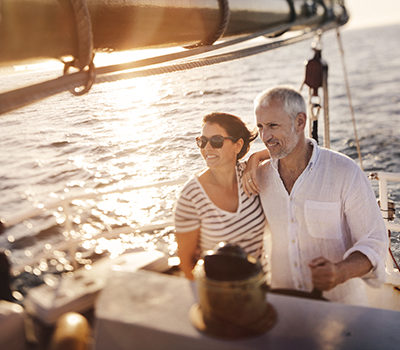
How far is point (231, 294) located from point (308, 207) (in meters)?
1.17

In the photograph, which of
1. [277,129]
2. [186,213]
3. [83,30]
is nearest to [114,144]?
[186,213]

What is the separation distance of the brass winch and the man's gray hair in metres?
1.18

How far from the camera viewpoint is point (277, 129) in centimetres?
205

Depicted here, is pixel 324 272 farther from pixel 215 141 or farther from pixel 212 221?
pixel 215 141

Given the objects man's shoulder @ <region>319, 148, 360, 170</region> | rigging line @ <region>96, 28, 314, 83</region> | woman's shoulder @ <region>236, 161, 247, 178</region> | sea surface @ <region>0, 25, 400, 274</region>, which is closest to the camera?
rigging line @ <region>96, 28, 314, 83</region>

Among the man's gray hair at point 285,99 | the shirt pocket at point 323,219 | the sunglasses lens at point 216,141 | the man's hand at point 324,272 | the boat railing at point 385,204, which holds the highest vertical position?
the man's gray hair at point 285,99

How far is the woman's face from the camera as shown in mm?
2162

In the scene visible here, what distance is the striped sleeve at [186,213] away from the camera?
208 centimetres

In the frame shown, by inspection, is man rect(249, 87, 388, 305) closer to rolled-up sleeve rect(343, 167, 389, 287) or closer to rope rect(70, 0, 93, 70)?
rolled-up sleeve rect(343, 167, 389, 287)

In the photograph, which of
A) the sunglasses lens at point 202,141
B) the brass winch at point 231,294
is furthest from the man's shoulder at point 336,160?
the brass winch at point 231,294

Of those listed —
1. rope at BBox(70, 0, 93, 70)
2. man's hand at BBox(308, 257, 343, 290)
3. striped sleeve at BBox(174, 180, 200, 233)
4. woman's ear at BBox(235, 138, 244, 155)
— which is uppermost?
rope at BBox(70, 0, 93, 70)

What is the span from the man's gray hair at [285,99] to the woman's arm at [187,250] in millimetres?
698

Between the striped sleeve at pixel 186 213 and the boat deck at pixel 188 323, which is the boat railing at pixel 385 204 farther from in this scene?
the boat deck at pixel 188 323

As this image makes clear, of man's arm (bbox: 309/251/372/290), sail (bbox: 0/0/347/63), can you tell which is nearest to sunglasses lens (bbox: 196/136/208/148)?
sail (bbox: 0/0/347/63)
